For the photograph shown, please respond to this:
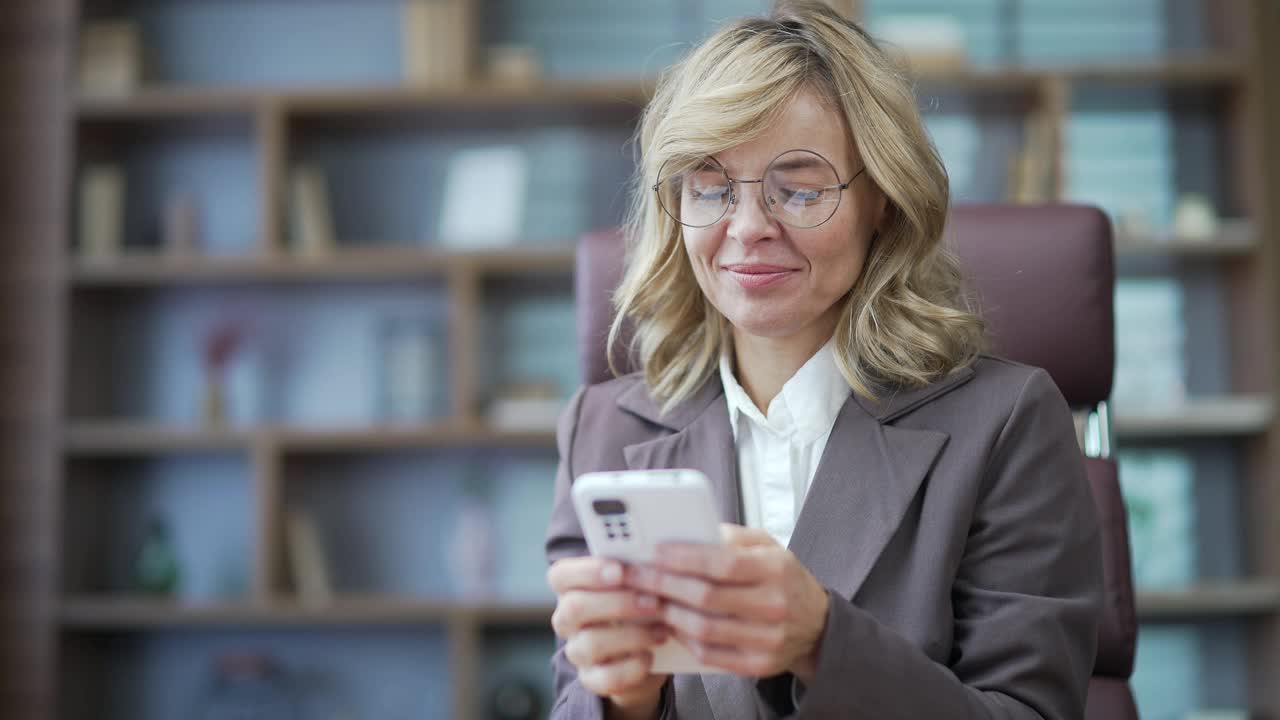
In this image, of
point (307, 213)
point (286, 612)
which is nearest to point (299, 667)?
point (286, 612)

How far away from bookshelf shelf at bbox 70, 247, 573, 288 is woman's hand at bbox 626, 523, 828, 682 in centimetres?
228

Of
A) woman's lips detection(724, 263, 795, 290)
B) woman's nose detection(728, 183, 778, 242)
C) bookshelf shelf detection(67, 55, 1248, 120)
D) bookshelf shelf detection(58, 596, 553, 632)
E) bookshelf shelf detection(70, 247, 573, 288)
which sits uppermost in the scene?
bookshelf shelf detection(67, 55, 1248, 120)

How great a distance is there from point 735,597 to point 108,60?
306 cm

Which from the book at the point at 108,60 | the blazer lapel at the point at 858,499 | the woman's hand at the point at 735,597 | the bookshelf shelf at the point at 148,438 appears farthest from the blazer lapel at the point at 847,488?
the book at the point at 108,60

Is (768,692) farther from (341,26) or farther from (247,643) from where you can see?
(341,26)

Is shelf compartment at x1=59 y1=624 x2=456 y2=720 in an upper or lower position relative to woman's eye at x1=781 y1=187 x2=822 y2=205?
lower

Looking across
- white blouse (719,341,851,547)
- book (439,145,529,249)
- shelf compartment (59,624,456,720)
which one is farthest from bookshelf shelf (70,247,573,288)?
white blouse (719,341,851,547)

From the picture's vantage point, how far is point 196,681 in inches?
136

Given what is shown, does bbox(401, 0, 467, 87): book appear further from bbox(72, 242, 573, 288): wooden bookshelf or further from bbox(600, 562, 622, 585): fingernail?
bbox(600, 562, 622, 585): fingernail

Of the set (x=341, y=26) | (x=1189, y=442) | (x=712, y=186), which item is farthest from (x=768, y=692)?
(x=341, y=26)

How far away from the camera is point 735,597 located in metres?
0.92

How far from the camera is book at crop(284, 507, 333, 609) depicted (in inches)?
127

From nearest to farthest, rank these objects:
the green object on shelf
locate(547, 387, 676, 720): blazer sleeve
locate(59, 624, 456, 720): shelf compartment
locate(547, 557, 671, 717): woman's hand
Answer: locate(547, 557, 671, 717): woman's hand
locate(547, 387, 676, 720): blazer sleeve
the green object on shelf
locate(59, 624, 456, 720): shelf compartment

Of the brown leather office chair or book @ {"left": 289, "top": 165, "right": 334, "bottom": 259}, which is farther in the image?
book @ {"left": 289, "top": 165, "right": 334, "bottom": 259}
